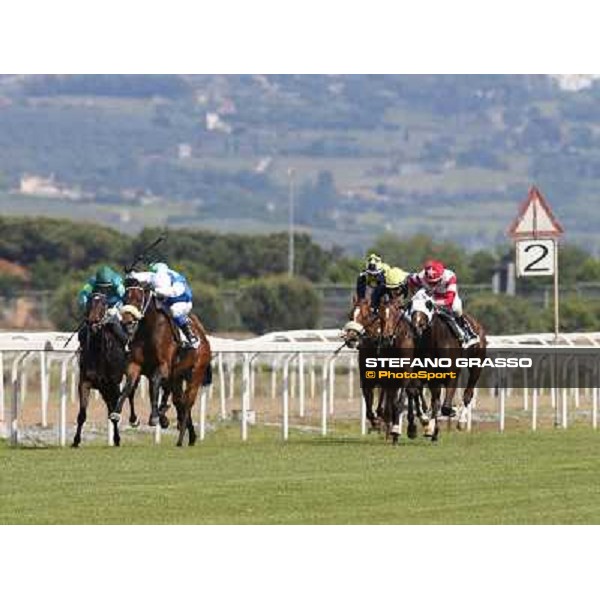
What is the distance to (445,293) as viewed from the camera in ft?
66.1

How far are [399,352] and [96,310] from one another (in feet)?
7.89

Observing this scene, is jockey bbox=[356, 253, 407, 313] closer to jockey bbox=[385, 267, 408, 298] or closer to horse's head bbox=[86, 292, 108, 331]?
jockey bbox=[385, 267, 408, 298]

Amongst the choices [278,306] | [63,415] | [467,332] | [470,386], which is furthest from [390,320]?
[278,306]

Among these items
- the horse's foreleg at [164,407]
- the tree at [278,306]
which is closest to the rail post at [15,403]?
the horse's foreleg at [164,407]

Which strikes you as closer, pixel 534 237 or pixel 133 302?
pixel 133 302

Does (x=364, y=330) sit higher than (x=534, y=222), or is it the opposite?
(x=534, y=222)

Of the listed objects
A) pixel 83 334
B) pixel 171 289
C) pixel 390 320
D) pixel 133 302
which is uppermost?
pixel 171 289

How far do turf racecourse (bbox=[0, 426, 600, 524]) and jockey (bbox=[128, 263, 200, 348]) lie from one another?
1082mm

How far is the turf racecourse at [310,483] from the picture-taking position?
13.5m

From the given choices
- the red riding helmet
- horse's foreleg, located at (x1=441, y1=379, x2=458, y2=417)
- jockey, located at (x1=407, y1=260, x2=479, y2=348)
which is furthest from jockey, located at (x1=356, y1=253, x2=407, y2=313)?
horse's foreleg, located at (x1=441, y1=379, x2=458, y2=417)

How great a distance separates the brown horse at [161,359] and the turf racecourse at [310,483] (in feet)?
1.24

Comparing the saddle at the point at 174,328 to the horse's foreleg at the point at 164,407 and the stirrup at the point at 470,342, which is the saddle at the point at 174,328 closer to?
the horse's foreleg at the point at 164,407

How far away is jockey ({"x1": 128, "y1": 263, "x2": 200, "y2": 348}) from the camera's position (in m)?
19.8

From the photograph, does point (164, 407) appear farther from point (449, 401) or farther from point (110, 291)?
point (449, 401)
